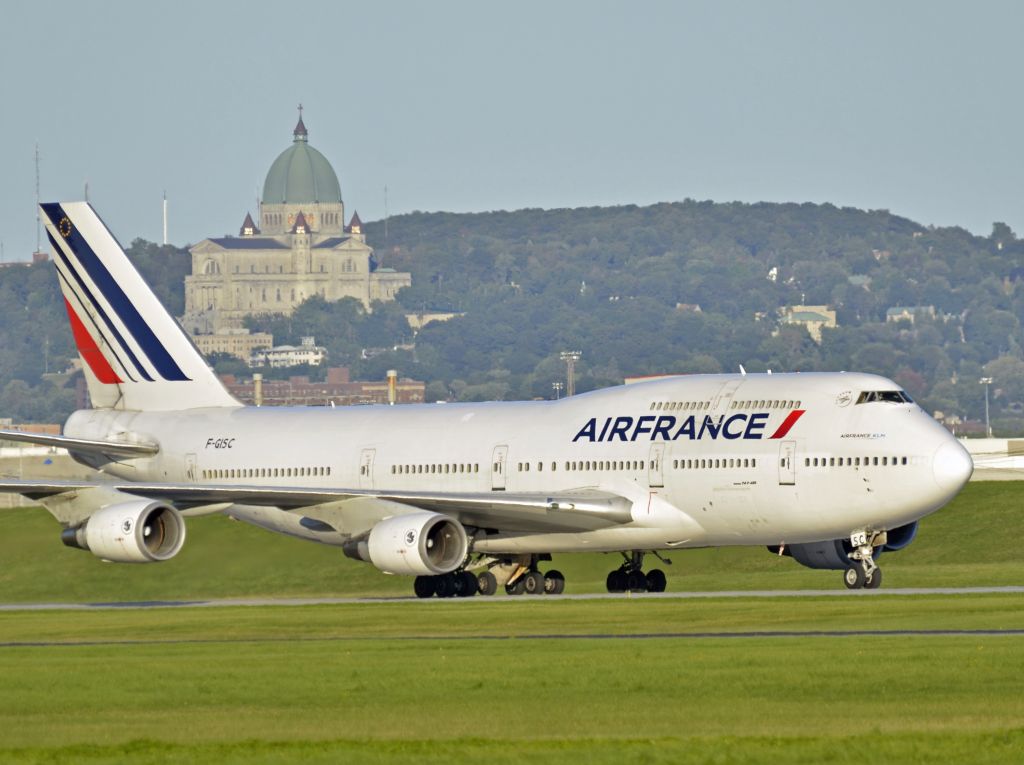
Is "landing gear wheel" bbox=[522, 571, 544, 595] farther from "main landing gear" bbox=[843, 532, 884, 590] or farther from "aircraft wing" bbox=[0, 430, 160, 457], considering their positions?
"aircraft wing" bbox=[0, 430, 160, 457]

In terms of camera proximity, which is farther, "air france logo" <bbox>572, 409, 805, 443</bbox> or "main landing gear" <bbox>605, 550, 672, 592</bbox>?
"main landing gear" <bbox>605, 550, 672, 592</bbox>

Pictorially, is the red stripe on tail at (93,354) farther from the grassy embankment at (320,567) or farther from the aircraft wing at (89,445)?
the grassy embankment at (320,567)

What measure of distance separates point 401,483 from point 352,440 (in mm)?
2310

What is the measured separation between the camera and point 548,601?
156ft

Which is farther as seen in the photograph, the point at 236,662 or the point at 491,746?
the point at 236,662

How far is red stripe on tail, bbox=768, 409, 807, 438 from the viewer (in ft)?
161

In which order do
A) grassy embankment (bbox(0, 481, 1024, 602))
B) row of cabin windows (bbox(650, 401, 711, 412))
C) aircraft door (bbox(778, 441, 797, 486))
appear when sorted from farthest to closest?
grassy embankment (bbox(0, 481, 1024, 602)) < row of cabin windows (bbox(650, 401, 711, 412)) < aircraft door (bbox(778, 441, 797, 486))

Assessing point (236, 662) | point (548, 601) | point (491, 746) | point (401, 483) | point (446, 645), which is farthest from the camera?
point (401, 483)

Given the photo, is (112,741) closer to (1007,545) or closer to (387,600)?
(387,600)

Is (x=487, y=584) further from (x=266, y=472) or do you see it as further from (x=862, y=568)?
(x=862, y=568)

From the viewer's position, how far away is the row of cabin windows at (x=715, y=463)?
49219 mm

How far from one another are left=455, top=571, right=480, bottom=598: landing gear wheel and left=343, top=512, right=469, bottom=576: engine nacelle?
1329mm

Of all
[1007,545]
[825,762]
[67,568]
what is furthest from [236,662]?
[1007,545]

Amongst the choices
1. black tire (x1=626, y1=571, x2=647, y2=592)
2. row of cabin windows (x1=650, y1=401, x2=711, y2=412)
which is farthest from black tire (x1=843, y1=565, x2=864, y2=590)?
black tire (x1=626, y1=571, x2=647, y2=592)
